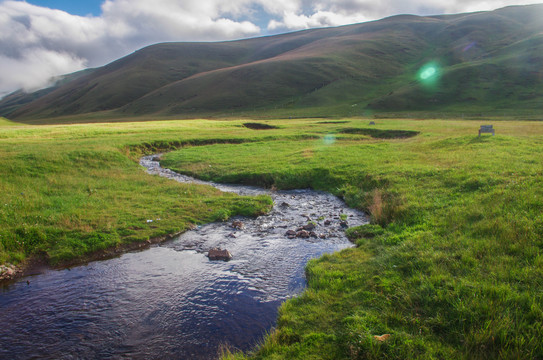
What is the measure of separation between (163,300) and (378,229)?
9751 mm

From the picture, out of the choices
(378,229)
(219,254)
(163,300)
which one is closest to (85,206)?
(219,254)

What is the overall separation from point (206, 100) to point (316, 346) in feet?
660

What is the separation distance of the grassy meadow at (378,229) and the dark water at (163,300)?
3.58ft

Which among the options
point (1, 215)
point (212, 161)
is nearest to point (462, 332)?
point (1, 215)

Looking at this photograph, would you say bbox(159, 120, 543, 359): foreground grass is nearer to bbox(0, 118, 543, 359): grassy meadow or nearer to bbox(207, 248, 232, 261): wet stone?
bbox(0, 118, 543, 359): grassy meadow

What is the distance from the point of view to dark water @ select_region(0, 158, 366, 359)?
842 cm

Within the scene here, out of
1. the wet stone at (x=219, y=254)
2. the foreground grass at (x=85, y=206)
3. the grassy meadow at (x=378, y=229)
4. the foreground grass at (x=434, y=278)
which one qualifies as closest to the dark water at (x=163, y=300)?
the wet stone at (x=219, y=254)

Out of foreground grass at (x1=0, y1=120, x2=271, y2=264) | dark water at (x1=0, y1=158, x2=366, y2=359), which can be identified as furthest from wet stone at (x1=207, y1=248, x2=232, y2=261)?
foreground grass at (x1=0, y1=120, x2=271, y2=264)

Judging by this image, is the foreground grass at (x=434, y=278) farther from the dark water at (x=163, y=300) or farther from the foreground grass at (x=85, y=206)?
the foreground grass at (x=85, y=206)

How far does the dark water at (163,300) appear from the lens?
8422mm

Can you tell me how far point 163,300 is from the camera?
10344 mm

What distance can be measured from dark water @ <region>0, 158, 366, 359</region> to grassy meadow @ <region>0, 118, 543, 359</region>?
3.58 ft

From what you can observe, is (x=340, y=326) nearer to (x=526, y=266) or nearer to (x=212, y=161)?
(x=526, y=266)

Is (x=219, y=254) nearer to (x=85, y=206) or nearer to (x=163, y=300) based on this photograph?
(x=163, y=300)
